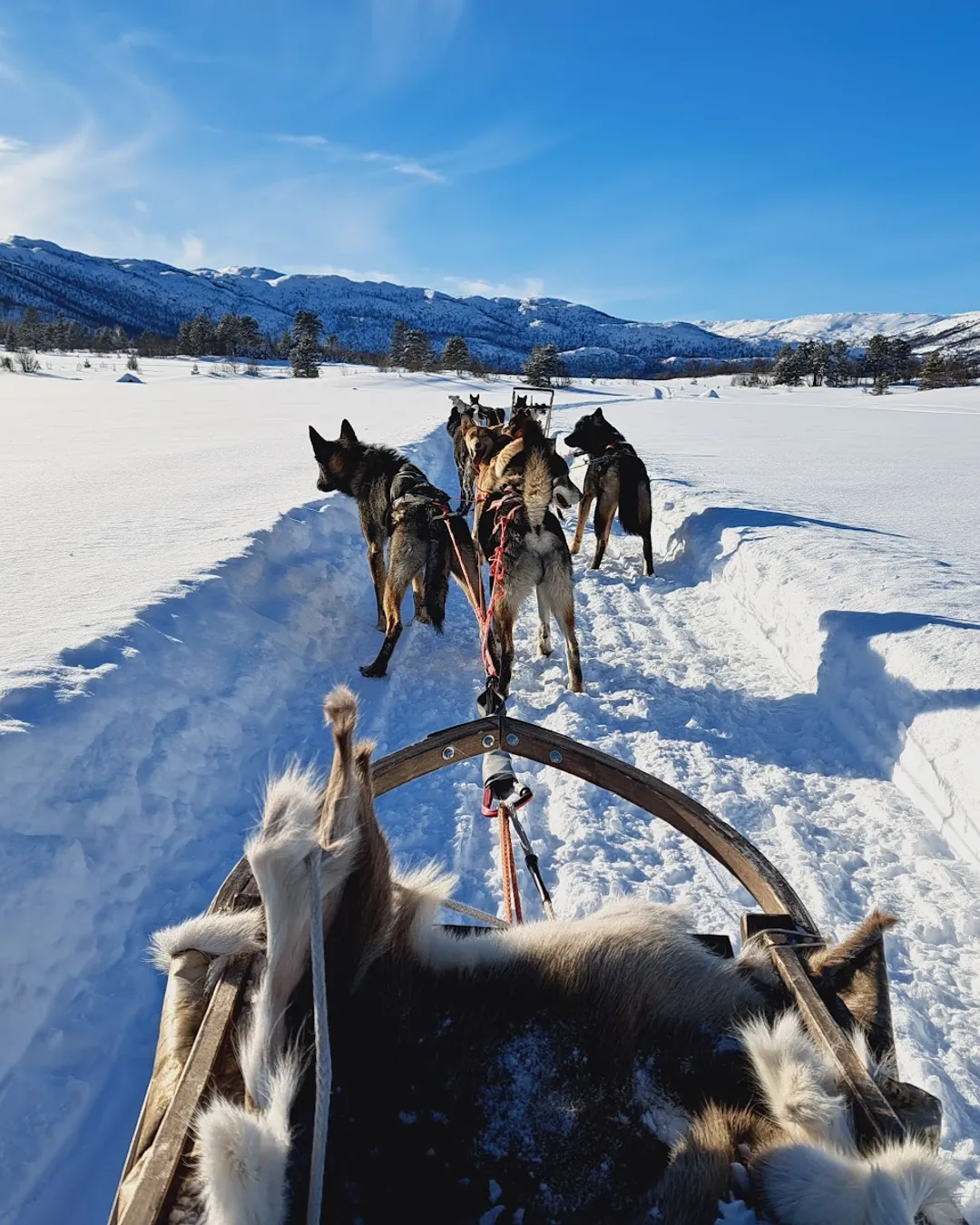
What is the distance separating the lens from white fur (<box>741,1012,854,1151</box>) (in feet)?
2.72

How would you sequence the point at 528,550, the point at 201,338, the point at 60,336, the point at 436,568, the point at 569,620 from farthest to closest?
the point at 60,336 → the point at 201,338 → the point at 436,568 → the point at 569,620 → the point at 528,550

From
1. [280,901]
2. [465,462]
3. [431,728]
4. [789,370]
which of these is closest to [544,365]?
[789,370]

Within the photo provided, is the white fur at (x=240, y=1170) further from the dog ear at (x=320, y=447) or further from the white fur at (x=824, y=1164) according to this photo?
the dog ear at (x=320, y=447)

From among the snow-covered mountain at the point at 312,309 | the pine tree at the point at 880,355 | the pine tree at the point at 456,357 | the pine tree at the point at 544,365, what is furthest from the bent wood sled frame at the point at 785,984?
the snow-covered mountain at the point at 312,309

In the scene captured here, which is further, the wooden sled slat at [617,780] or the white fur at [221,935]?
the wooden sled slat at [617,780]

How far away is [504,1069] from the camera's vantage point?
91 cm

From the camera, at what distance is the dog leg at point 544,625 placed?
4426 mm

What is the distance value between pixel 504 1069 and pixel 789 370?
60886 mm

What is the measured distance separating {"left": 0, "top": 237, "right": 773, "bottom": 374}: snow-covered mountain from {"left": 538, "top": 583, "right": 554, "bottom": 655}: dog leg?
120487mm

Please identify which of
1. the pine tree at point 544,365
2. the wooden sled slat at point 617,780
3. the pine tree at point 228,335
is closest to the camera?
the wooden sled slat at point 617,780

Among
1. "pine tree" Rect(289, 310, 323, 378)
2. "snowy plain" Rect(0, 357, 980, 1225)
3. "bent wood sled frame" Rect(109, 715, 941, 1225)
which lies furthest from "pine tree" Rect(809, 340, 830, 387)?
"bent wood sled frame" Rect(109, 715, 941, 1225)

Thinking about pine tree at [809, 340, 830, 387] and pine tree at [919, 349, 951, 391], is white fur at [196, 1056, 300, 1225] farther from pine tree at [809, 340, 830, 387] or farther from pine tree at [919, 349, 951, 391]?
pine tree at [809, 340, 830, 387]

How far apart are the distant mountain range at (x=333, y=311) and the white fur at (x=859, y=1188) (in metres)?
122

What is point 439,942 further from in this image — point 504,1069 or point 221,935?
point 221,935
